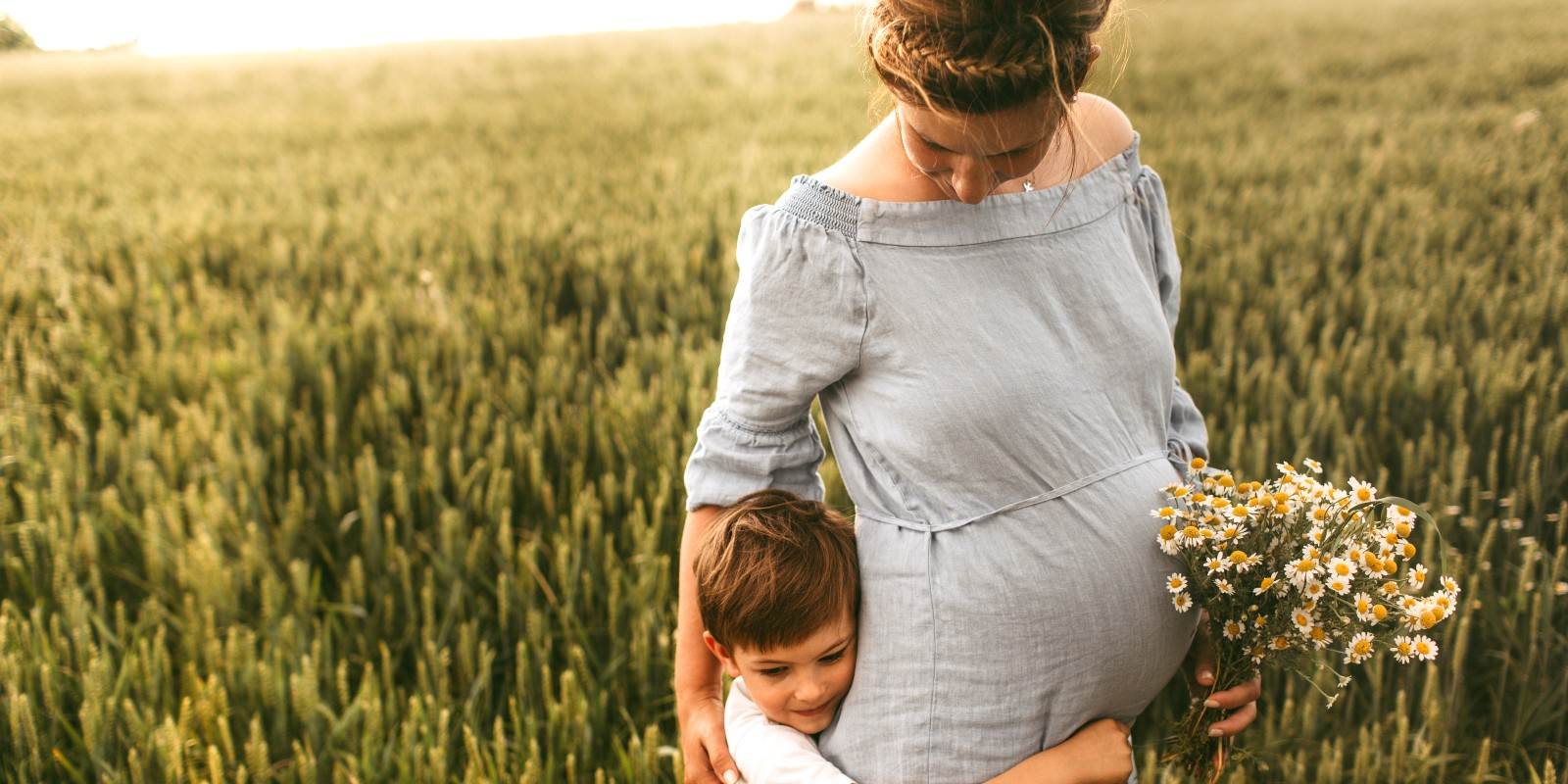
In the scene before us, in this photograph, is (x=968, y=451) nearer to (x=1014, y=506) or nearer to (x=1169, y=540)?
(x=1014, y=506)

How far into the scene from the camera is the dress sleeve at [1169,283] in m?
1.36

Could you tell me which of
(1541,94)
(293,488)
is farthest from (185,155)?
(1541,94)

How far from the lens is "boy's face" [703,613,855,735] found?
3.89 ft

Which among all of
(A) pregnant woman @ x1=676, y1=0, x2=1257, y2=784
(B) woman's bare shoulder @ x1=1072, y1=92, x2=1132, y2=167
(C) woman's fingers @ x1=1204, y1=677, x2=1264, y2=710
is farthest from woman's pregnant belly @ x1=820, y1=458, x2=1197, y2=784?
(B) woman's bare shoulder @ x1=1072, y1=92, x2=1132, y2=167

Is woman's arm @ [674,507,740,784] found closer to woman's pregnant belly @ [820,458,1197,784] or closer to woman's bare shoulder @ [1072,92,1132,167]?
woman's pregnant belly @ [820,458,1197,784]

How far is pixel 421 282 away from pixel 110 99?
9733 millimetres

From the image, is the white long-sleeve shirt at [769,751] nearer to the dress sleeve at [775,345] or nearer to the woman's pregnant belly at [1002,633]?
the woman's pregnant belly at [1002,633]

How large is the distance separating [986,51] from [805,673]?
2.33ft

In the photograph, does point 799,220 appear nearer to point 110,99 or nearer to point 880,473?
point 880,473

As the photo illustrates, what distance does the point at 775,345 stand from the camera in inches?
45.9

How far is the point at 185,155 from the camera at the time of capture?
7.11 meters

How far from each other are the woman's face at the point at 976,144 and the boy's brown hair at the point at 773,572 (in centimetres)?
41

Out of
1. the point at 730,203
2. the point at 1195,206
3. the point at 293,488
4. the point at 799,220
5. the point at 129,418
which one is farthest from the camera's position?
the point at 730,203

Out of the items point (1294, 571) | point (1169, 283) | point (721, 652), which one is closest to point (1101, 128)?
point (1169, 283)
